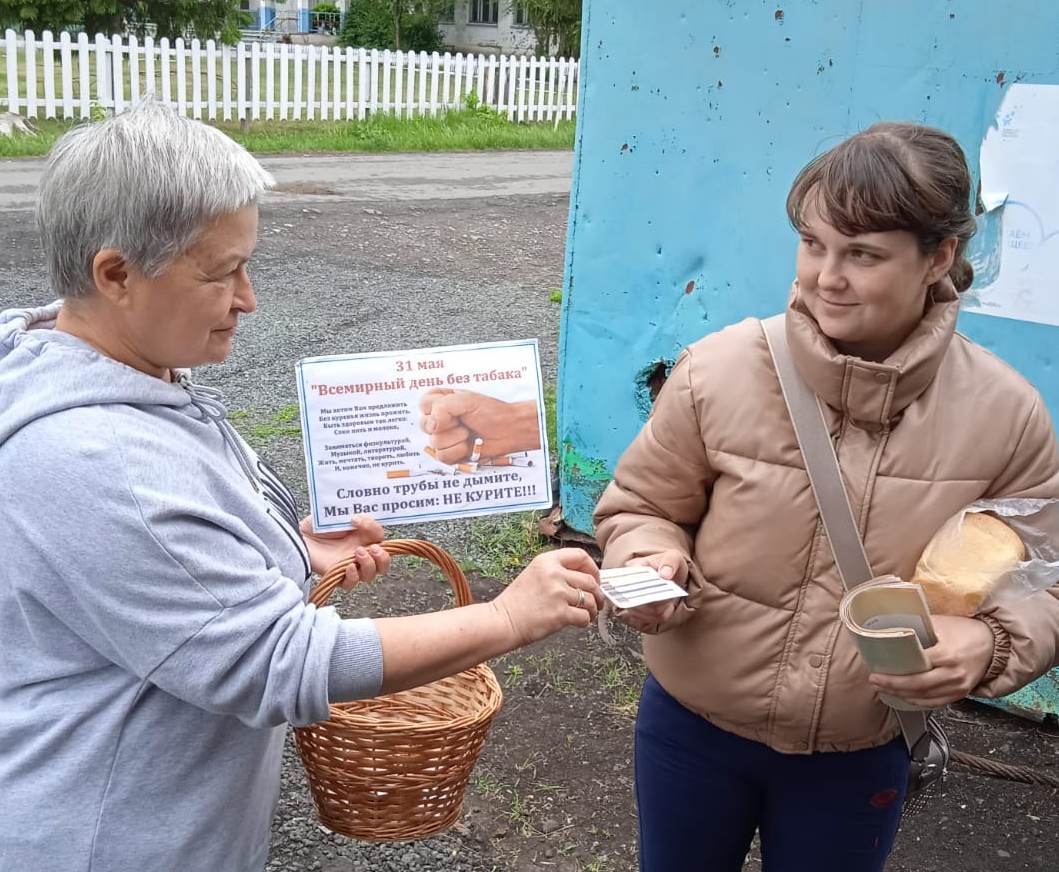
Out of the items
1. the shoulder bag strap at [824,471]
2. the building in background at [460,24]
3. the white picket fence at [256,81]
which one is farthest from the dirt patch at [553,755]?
the building in background at [460,24]

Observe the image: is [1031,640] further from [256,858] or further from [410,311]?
[410,311]

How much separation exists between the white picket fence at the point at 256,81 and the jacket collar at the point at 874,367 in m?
11.8

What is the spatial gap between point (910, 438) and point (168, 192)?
3.97 feet

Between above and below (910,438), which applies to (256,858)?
below

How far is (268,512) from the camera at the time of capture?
1675 millimetres

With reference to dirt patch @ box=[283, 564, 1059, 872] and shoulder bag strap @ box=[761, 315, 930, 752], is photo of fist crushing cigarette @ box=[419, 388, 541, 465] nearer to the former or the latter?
shoulder bag strap @ box=[761, 315, 930, 752]

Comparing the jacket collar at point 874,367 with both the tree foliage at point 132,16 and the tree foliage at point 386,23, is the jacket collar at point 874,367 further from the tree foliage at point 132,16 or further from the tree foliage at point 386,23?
the tree foliage at point 386,23

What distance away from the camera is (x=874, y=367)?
1.79 metres

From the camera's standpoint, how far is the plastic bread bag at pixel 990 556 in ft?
5.82

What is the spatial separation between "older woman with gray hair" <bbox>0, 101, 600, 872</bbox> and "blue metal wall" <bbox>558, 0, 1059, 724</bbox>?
2452 mm

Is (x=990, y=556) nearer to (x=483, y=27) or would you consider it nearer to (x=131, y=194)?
(x=131, y=194)

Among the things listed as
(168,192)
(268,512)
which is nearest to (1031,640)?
(268,512)

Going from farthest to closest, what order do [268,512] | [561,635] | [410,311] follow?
[410,311]
[561,635]
[268,512]

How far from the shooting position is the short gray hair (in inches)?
57.9
